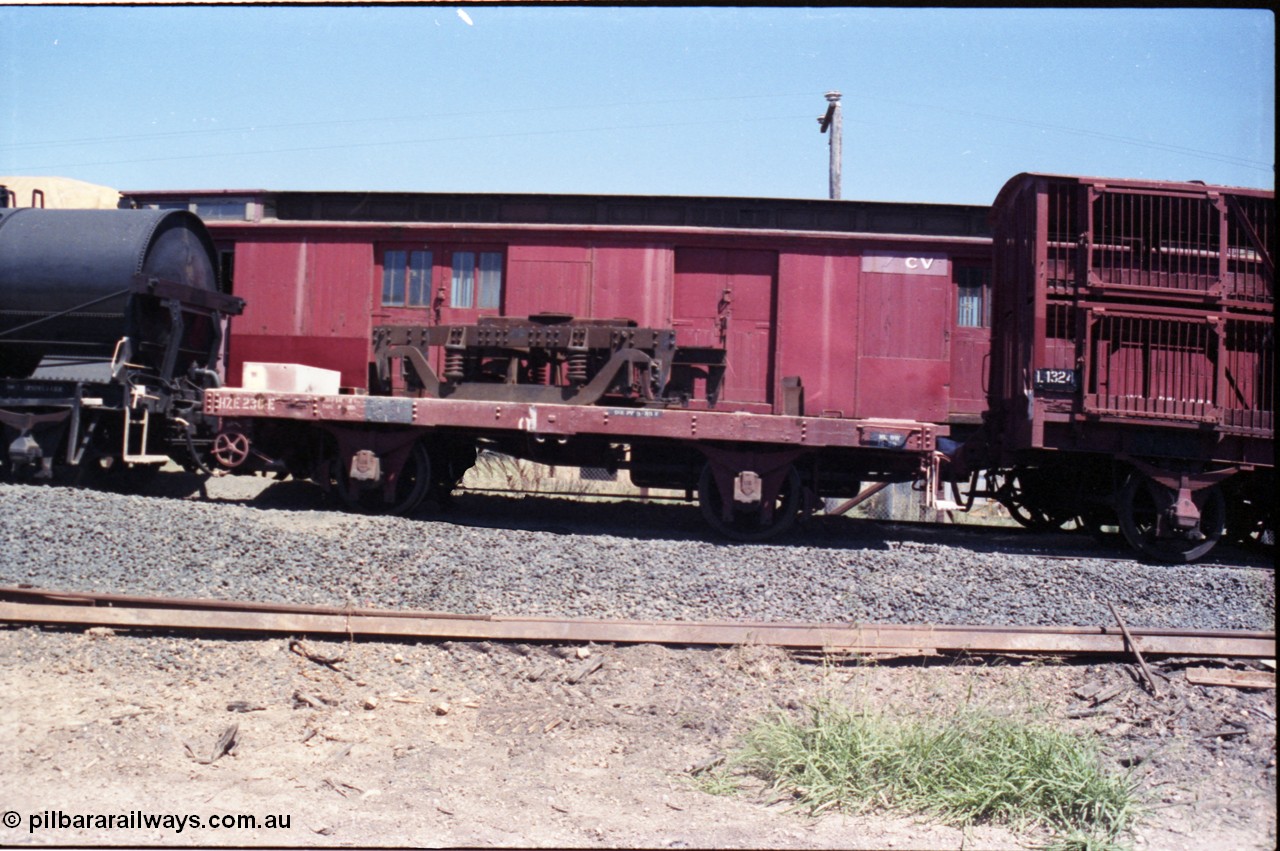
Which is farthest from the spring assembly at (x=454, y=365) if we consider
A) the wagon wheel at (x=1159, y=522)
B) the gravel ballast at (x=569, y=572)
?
the wagon wheel at (x=1159, y=522)

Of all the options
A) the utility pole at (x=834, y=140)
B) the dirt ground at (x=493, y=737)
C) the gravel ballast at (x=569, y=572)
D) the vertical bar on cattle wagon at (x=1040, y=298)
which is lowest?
the dirt ground at (x=493, y=737)

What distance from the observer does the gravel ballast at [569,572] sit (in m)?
5.59

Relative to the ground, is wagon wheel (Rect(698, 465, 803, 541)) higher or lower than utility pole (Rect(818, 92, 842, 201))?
lower

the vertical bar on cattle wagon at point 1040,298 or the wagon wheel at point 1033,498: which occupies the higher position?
the vertical bar on cattle wagon at point 1040,298

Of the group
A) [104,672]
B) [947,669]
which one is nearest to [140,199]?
[104,672]

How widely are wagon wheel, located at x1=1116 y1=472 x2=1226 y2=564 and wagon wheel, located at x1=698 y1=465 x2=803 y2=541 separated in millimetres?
2766

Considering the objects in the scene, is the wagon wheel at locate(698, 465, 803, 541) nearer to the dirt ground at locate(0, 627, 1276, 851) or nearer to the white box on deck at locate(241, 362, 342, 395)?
the dirt ground at locate(0, 627, 1276, 851)

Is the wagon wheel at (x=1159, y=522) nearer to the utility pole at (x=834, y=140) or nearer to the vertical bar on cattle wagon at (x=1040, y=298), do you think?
the vertical bar on cattle wagon at (x=1040, y=298)

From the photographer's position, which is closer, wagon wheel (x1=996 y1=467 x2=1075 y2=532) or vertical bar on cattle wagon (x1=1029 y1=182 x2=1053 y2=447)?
vertical bar on cattle wagon (x1=1029 y1=182 x2=1053 y2=447)

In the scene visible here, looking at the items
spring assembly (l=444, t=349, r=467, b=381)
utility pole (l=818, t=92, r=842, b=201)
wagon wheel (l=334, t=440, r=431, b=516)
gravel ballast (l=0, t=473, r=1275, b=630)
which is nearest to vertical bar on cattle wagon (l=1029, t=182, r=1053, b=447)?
gravel ballast (l=0, t=473, r=1275, b=630)

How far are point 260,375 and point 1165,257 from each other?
8.23 metres

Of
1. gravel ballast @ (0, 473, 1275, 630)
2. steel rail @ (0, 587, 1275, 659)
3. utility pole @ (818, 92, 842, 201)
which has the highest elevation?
utility pole @ (818, 92, 842, 201)

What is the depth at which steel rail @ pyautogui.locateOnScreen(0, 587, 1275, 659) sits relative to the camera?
16.2 ft

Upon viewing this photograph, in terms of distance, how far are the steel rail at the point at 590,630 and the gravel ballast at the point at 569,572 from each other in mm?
398
